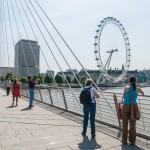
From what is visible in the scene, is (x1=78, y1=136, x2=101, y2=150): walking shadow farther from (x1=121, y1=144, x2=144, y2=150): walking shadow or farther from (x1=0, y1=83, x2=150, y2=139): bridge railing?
(x1=0, y1=83, x2=150, y2=139): bridge railing

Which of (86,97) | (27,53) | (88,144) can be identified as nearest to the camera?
(88,144)

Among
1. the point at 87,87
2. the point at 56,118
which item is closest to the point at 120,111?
the point at 87,87

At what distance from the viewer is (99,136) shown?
23.1 feet

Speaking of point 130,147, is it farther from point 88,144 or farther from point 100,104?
point 100,104

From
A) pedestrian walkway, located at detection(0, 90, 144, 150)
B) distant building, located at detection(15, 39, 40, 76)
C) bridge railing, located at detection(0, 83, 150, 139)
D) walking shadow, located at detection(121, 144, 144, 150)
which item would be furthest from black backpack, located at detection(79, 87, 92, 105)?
distant building, located at detection(15, 39, 40, 76)

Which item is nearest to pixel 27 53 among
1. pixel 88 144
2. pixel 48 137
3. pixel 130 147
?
pixel 48 137

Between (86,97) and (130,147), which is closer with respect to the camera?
(130,147)

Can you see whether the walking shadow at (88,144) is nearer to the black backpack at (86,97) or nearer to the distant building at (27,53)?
the black backpack at (86,97)

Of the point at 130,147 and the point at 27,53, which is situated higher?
the point at 27,53

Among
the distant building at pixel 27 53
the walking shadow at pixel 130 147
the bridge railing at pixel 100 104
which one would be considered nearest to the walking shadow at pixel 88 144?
the walking shadow at pixel 130 147

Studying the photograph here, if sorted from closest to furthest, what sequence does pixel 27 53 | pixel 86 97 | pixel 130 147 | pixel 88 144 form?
pixel 130 147, pixel 88 144, pixel 86 97, pixel 27 53

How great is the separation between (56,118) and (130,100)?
161 inches

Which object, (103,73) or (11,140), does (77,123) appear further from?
(103,73)

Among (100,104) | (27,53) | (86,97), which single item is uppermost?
(27,53)
